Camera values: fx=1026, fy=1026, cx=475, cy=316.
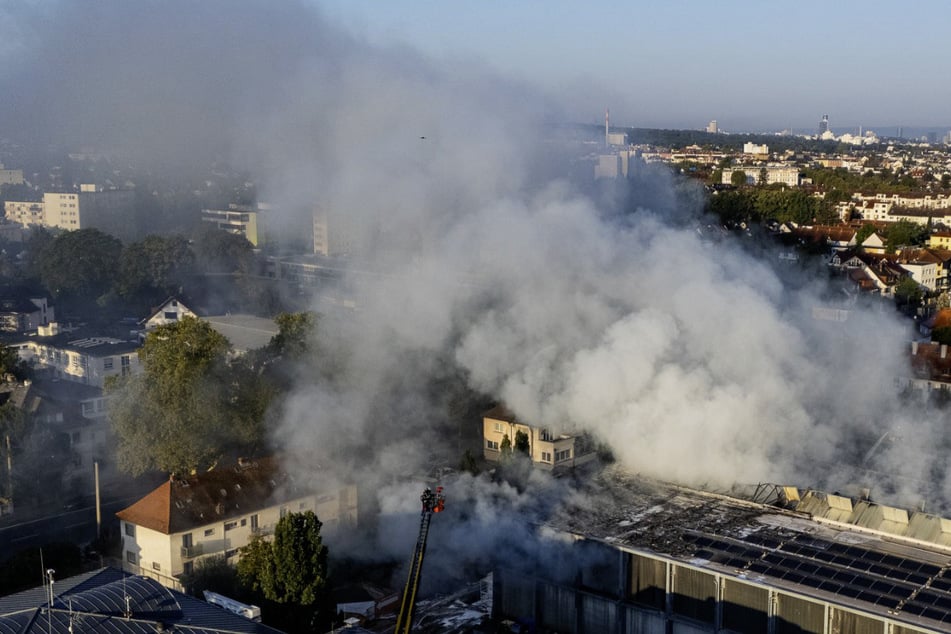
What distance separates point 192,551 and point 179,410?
228 centimetres

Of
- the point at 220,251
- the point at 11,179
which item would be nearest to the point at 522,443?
the point at 220,251

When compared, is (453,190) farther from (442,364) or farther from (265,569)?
(265,569)

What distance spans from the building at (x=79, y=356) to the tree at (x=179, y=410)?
5.55 metres

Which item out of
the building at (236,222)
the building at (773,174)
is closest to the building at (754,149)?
the building at (773,174)

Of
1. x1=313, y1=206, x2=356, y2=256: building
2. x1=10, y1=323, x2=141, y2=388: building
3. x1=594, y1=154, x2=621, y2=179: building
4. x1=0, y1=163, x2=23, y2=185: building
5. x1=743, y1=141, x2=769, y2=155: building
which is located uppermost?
x1=743, y1=141, x2=769, y2=155: building

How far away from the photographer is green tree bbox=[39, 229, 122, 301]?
1099 inches

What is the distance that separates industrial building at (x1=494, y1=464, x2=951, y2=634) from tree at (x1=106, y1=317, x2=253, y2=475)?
4.30 meters

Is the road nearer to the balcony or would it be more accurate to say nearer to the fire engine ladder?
the balcony

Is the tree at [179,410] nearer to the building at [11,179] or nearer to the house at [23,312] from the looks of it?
the house at [23,312]

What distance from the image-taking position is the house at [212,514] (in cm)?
1043

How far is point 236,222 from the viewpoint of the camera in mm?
28719

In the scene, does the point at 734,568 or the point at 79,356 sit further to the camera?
the point at 79,356

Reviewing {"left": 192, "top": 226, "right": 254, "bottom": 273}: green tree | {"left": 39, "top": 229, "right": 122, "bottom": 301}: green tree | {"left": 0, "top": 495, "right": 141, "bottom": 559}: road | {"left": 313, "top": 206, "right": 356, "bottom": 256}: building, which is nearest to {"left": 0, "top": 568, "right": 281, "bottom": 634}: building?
{"left": 0, "top": 495, "right": 141, "bottom": 559}: road

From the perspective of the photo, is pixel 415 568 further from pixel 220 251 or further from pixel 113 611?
pixel 220 251
